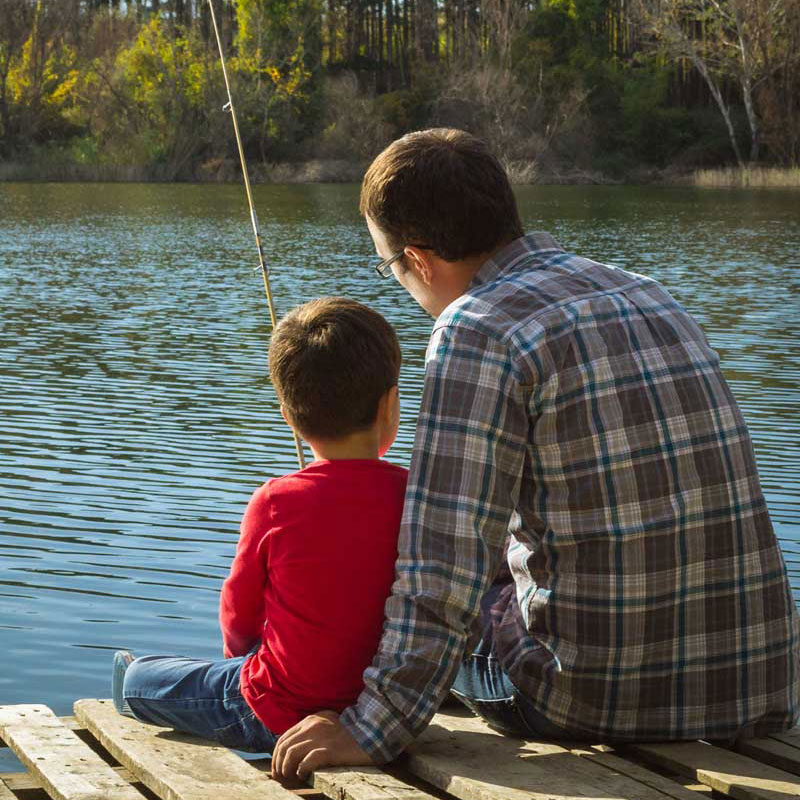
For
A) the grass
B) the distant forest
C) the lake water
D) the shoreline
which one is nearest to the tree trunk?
the distant forest

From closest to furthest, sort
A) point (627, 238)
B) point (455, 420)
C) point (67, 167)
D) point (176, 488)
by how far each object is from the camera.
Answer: point (455, 420) < point (176, 488) < point (627, 238) < point (67, 167)

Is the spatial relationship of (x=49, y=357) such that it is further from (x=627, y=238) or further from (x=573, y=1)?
(x=573, y=1)

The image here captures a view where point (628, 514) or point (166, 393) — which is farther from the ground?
point (628, 514)

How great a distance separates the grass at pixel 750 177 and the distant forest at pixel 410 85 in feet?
6.24

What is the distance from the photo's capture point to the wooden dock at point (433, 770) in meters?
1.99

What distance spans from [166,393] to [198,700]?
6.46 metres

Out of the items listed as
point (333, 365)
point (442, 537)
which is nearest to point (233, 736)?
point (442, 537)

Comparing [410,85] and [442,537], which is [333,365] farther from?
[410,85]

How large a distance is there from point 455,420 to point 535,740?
54 centimetres

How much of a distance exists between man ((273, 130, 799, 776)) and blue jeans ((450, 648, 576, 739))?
45 millimetres

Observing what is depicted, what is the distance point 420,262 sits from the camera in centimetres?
225

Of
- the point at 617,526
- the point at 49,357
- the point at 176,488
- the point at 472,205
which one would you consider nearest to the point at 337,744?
the point at 617,526

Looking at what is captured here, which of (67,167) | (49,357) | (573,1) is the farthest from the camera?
(573,1)

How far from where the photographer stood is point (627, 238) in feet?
70.4
